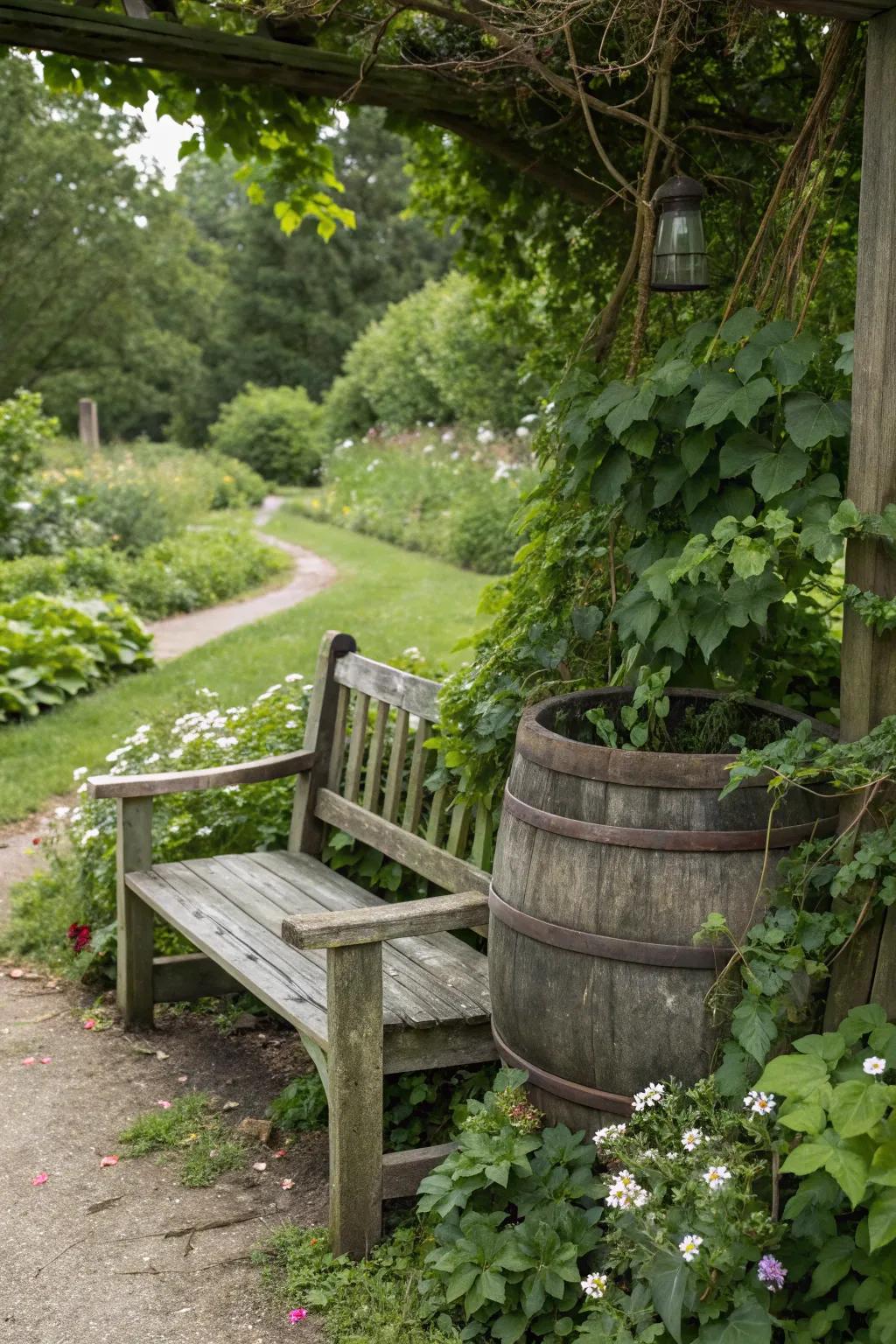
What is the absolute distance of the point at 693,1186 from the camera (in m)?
2.42

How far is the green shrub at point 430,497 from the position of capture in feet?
42.5

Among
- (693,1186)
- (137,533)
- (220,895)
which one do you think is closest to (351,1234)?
(693,1186)

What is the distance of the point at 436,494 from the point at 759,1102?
13683 millimetres

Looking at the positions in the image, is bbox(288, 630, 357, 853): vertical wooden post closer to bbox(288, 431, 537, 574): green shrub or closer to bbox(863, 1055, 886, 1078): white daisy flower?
bbox(863, 1055, 886, 1078): white daisy flower

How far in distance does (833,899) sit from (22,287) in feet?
102

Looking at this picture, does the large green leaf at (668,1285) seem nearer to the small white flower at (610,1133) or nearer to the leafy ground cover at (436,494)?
the small white flower at (610,1133)

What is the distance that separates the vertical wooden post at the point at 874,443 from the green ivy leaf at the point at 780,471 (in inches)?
4.0

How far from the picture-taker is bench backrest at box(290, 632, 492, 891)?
3.72m

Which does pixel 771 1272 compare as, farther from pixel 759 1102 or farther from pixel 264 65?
pixel 264 65

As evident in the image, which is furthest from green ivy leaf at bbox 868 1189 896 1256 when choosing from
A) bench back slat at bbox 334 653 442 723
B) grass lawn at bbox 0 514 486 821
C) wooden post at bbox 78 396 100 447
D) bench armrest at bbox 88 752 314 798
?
wooden post at bbox 78 396 100 447

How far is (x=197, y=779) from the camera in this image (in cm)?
434

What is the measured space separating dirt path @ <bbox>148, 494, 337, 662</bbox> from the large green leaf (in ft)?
25.5

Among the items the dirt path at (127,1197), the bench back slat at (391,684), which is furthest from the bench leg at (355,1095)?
the bench back slat at (391,684)

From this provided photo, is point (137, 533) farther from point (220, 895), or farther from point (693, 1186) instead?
point (693, 1186)
